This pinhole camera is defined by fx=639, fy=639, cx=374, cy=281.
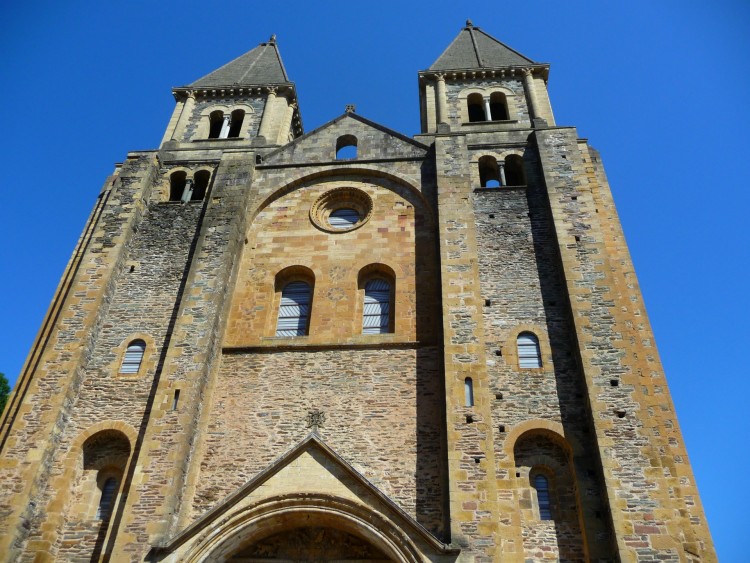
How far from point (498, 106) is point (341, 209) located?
25.6 ft

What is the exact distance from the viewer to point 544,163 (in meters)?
17.5

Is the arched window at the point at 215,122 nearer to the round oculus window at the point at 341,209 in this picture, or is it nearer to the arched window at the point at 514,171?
the round oculus window at the point at 341,209

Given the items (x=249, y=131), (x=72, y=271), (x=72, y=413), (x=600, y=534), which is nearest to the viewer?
(x=600, y=534)

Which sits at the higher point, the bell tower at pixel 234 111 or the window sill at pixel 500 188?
the bell tower at pixel 234 111

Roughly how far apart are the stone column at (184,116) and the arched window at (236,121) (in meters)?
1.46

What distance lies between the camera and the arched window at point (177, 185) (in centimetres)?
1977

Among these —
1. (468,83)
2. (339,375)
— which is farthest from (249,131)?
(339,375)

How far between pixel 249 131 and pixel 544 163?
10209mm

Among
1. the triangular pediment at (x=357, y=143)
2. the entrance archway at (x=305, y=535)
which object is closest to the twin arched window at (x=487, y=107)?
the triangular pediment at (x=357, y=143)

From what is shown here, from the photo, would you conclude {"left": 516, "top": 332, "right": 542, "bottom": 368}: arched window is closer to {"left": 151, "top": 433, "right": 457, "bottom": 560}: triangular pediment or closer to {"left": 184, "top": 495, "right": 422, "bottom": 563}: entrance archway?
{"left": 151, "top": 433, "right": 457, "bottom": 560}: triangular pediment

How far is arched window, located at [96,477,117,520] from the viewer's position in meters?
12.9

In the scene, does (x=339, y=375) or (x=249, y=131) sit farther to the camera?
(x=249, y=131)

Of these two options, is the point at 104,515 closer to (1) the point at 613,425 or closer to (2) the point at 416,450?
(2) the point at 416,450

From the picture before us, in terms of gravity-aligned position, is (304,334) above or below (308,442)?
above
